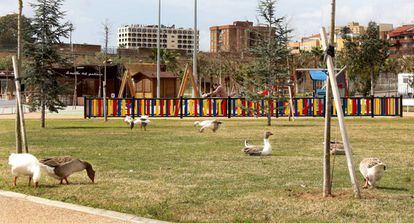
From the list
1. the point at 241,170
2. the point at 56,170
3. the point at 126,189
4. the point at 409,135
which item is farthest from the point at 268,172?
the point at 409,135

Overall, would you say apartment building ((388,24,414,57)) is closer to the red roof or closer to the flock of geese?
the red roof

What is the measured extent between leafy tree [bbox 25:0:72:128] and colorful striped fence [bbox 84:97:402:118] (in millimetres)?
7811

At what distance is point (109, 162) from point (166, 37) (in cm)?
12765

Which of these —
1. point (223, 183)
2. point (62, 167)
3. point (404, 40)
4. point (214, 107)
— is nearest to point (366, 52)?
point (214, 107)

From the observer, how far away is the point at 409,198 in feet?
27.2

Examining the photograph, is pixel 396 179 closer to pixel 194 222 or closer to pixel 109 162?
pixel 194 222

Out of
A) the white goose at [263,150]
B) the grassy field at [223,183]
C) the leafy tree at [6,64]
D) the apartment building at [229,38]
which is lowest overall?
the grassy field at [223,183]

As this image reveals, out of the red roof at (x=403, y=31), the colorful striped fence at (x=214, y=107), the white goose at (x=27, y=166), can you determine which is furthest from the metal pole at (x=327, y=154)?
the red roof at (x=403, y=31)

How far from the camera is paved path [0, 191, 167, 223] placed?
7.24 metres

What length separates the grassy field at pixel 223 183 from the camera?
753 centimetres

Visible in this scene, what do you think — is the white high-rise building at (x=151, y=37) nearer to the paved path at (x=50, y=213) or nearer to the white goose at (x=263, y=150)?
the white goose at (x=263, y=150)

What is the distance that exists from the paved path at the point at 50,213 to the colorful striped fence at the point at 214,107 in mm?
25418

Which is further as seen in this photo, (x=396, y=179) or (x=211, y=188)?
(x=396, y=179)

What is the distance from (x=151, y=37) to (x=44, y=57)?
4594 inches
